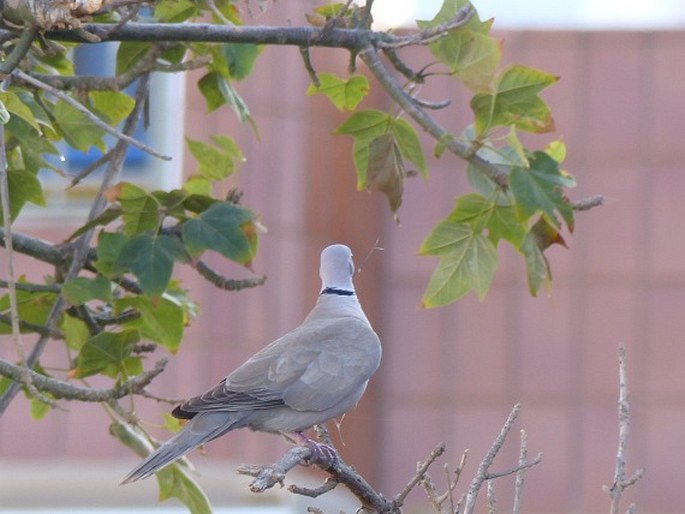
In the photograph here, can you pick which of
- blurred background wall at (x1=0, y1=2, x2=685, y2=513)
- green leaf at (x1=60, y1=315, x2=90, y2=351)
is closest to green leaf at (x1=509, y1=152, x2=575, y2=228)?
green leaf at (x1=60, y1=315, x2=90, y2=351)

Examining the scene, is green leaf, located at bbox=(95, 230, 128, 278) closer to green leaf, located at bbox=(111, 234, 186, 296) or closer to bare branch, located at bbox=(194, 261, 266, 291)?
green leaf, located at bbox=(111, 234, 186, 296)

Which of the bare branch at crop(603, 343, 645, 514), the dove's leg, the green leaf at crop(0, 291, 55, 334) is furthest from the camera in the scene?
the green leaf at crop(0, 291, 55, 334)

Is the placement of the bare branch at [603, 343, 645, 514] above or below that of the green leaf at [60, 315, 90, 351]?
below

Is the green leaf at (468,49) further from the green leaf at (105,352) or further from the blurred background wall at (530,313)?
the blurred background wall at (530,313)

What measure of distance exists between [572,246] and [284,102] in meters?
1.50

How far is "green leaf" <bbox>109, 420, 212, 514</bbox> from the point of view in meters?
3.32

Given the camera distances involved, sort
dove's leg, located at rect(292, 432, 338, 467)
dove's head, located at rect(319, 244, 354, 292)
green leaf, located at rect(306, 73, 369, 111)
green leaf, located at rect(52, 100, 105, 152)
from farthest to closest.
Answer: green leaf, located at rect(306, 73, 369, 111) < green leaf, located at rect(52, 100, 105, 152) < dove's head, located at rect(319, 244, 354, 292) < dove's leg, located at rect(292, 432, 338, 467)

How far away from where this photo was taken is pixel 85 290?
3084mm

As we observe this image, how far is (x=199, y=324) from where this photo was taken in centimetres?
673

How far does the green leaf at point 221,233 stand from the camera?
3096 millimetres

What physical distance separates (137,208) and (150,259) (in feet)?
0.45

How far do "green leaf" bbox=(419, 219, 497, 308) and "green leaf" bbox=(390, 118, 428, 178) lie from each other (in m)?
0.17

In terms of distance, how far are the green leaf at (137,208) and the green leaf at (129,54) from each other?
323mm

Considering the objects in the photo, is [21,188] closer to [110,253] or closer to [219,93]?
[110,253]
